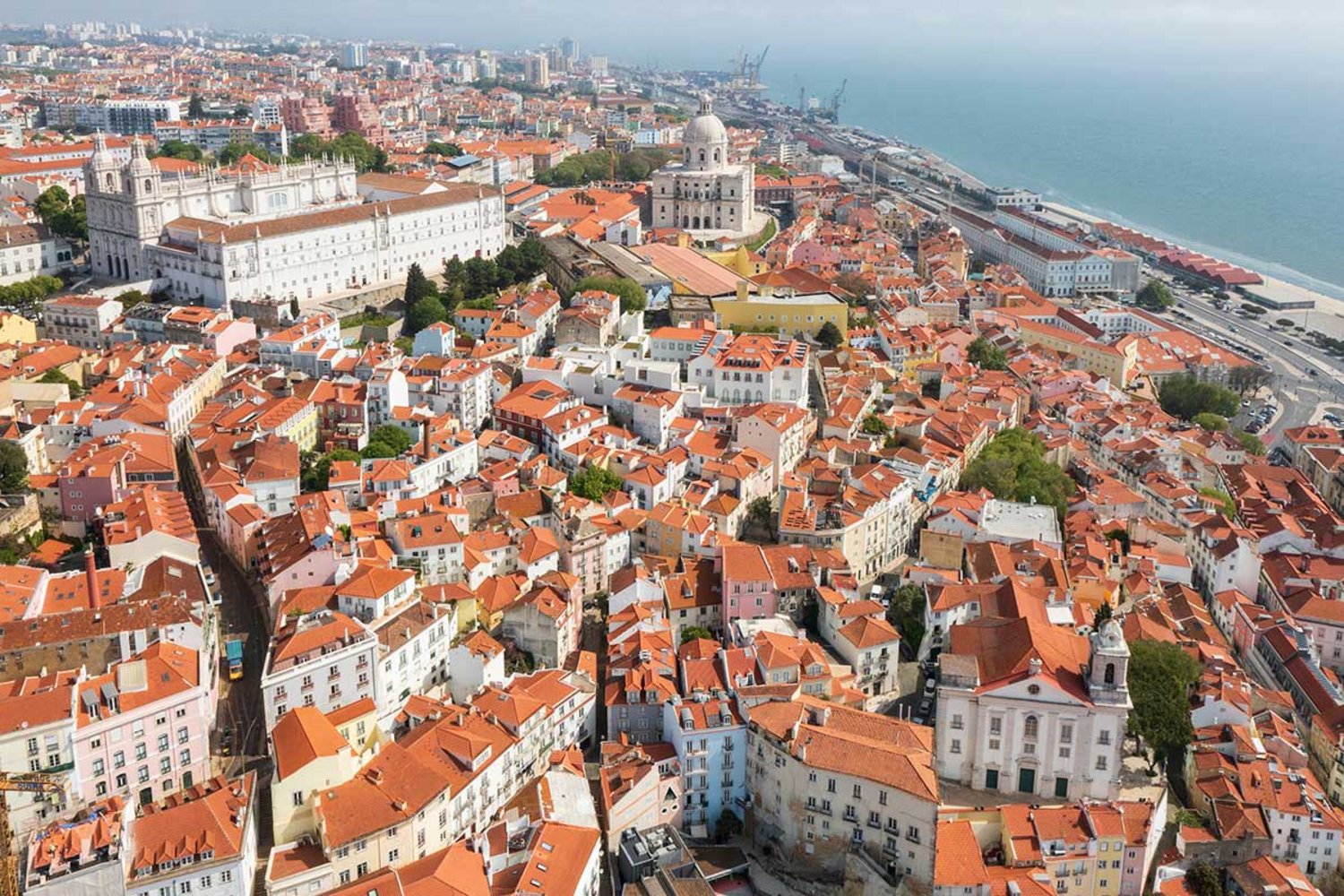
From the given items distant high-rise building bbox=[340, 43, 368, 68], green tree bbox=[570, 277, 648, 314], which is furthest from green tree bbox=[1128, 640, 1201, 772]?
distant high-rise building bbox=[340, 43, 368, 68]

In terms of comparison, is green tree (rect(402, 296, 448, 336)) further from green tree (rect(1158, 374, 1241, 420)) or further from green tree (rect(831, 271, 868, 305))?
green tree (rect(1158, 374, 1241, 420))

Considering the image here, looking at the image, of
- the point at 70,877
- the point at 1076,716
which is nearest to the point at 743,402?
the point at 1076,716

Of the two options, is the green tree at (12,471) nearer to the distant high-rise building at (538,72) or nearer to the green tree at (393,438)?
the green tree at (393,438)

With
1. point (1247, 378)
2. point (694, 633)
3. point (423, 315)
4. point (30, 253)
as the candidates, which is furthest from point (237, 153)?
point (694, 633)

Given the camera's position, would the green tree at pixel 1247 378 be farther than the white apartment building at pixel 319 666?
Yes

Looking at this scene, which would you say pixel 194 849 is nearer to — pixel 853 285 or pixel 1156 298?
pixel 853 285

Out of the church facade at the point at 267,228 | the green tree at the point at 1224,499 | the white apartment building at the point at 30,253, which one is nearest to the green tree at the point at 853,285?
the church facade at the point at 267,228
